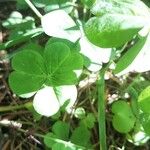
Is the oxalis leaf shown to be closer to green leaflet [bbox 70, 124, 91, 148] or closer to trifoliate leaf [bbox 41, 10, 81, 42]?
trifoliate leaf [bbox 41, 10, 81, 42]

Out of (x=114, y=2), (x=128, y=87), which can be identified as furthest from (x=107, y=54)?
(x=114, y=2)

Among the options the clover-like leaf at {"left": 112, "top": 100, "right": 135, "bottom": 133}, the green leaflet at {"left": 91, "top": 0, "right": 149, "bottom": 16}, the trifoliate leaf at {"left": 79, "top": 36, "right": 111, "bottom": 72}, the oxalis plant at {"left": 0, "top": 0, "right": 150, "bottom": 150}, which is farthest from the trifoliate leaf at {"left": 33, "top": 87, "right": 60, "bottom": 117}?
the green leaflet at {"left": 91, "top": 0, "right": 149, "bottom": 16}

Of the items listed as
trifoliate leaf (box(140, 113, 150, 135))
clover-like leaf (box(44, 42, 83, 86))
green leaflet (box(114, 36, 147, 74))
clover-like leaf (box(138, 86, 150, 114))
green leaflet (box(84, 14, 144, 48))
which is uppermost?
green leaflet (box(84, 14, 144, 48))

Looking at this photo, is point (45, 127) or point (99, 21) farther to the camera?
point (45, 127)

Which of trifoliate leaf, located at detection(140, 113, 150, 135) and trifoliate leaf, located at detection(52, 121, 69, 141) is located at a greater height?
trifoliate leaf, located at detection(140, 113, 150, 135)

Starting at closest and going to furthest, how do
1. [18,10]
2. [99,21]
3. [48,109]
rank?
[99,21], [48,109], [18,10]

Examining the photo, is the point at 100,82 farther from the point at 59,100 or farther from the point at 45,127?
the point at 45,127

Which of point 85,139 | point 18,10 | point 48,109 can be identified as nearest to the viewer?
point 48,109
